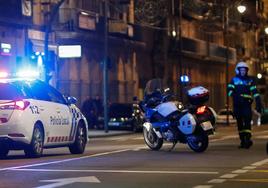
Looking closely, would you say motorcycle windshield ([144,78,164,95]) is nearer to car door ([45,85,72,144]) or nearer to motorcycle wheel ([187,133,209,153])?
motorcycle wheel ([187,133,209,153])

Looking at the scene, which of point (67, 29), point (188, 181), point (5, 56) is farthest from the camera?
point (67, 29)

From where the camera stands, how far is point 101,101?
4125 centimetres

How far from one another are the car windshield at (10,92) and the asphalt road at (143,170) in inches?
51.4

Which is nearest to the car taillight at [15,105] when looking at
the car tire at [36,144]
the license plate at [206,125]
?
the car tire at [36,144]

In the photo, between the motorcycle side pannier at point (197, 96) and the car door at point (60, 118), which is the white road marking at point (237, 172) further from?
the car door at point (60, 118)

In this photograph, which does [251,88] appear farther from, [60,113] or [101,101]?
[101,101]

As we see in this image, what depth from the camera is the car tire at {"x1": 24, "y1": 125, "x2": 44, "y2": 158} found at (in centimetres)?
1648

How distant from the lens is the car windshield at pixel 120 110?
38.3 metres

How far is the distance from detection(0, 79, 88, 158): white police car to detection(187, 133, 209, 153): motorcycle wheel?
260cm

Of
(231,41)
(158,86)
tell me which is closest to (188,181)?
(158,86)

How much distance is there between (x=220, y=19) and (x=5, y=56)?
108 ft

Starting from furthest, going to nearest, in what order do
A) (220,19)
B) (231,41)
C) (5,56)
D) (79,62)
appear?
(231,41) < (220,19) < (79,62) < (5,56)

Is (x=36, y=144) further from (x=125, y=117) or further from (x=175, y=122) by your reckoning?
(x=125, y=117)

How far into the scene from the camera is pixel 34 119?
650 inches
